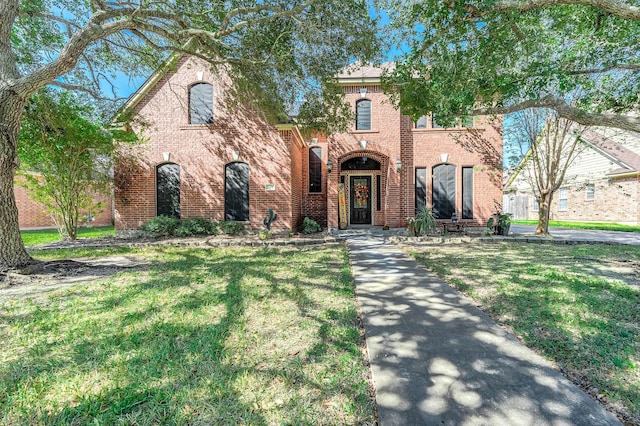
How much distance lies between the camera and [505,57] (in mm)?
5637

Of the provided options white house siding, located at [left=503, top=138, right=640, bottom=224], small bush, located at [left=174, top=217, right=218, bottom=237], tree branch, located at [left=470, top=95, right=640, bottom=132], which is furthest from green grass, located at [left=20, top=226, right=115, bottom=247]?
white house siding, located at [left=503, top=138, right=640, bottom=224]

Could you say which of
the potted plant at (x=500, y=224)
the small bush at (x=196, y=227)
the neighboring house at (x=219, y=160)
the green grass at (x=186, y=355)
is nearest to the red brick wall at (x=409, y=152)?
the neighboring house at (x=219, y=160)

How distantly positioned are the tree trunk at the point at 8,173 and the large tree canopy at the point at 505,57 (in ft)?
24.5

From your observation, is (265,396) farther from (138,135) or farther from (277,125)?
(138,135)

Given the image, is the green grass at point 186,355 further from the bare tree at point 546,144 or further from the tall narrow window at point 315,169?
the bare tree at point 546,144

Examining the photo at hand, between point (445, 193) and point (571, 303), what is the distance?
343 inches

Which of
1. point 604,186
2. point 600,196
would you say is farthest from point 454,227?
point 600,196

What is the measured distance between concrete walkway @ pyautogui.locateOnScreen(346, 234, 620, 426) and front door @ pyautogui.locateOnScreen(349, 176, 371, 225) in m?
9.21

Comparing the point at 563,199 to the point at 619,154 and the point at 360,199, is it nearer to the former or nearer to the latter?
the point at 619,154

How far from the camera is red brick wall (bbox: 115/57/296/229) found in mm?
10219

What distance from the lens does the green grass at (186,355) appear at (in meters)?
1.83

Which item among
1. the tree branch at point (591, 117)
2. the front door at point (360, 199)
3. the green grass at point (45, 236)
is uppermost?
the tree branch at point (591, 117)

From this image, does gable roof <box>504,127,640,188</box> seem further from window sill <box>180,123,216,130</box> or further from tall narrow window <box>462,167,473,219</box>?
window sill <box>180,123,216,130</box>

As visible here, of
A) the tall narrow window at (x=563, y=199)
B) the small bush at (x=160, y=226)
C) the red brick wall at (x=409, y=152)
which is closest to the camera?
the small bush at (x=160, y=226)
